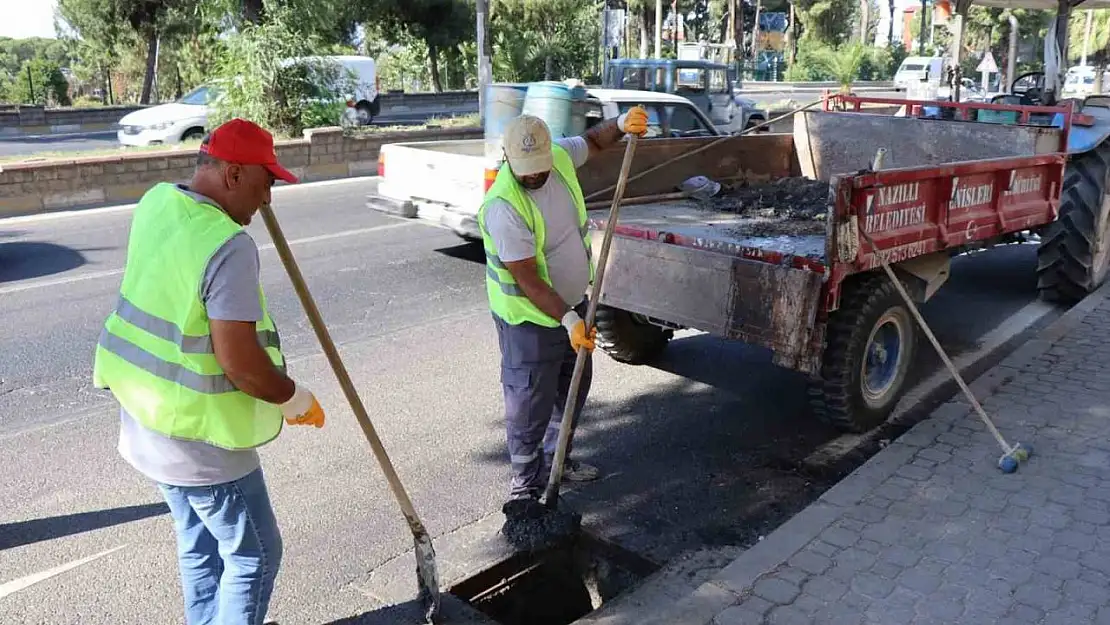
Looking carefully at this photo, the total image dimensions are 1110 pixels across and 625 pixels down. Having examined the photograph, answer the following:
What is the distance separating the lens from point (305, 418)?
263 cm

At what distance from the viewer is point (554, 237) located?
12.3ft

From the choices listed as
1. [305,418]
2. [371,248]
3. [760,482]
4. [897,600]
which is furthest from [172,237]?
[371,248]

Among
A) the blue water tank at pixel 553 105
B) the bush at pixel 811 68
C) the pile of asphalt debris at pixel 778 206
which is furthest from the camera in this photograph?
the bush at pixel 811 68

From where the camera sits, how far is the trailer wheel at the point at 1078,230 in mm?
7164

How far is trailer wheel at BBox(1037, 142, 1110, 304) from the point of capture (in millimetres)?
7164

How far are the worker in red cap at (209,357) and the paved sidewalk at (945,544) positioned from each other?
1337 millimetres

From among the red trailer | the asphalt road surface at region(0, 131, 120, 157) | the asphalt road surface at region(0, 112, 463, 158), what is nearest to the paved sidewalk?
the red trailer

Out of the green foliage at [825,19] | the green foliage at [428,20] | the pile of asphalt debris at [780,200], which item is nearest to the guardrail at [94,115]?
the green foliage at [428,20]

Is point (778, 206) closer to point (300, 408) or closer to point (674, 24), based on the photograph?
point (300, 408)

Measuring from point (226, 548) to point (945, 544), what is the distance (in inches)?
108

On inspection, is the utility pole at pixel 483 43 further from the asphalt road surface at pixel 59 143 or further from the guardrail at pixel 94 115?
the guardrail at pixel 94 115

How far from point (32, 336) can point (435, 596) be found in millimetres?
4601

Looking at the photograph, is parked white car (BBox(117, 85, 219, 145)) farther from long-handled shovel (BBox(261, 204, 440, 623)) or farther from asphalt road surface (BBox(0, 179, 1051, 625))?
long-handled shovel (BBox(261, 204, 440, 623))

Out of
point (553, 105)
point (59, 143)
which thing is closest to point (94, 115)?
point (59, 143)
